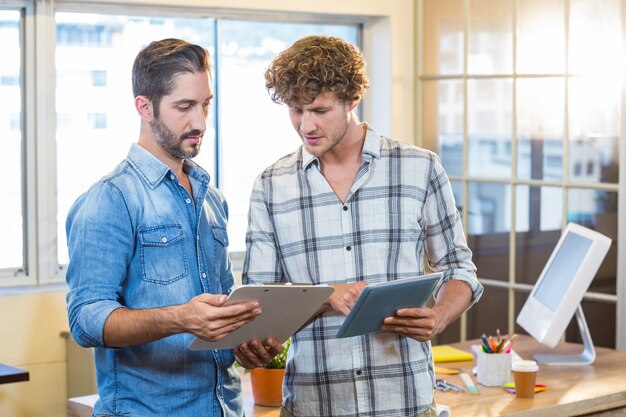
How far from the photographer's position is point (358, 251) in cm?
213

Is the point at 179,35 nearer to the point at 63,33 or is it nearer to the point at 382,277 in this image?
the point at 63,33

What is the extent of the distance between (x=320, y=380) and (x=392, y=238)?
336mm

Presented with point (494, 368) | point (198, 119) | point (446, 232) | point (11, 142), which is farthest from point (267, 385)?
point (11, 142)

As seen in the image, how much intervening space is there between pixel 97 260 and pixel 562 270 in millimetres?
2042

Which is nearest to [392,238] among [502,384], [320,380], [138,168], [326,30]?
[320,380]

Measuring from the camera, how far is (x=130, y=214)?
6.17ft

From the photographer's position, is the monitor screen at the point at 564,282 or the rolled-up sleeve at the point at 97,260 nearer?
the rolled-up sleeve at the point at 97,260

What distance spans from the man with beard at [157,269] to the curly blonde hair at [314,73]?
18 centimetres

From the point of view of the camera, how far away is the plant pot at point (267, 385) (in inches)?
109

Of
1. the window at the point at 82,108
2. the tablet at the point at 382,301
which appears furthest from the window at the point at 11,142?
the tablet at the point at 382,301

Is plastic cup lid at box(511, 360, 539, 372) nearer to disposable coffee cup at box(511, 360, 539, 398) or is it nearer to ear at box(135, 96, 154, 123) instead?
disposable coffee cup at box(511, 360, 539, 398)

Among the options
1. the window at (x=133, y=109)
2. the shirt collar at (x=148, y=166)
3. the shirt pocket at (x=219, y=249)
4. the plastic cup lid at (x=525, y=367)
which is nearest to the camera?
the shirt collar at (x=148, y=166)

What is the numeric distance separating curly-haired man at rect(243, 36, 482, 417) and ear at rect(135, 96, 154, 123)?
Answer: 299 mm

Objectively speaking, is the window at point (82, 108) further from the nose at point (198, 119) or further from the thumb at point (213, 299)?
the thumb at point (213, 299)
